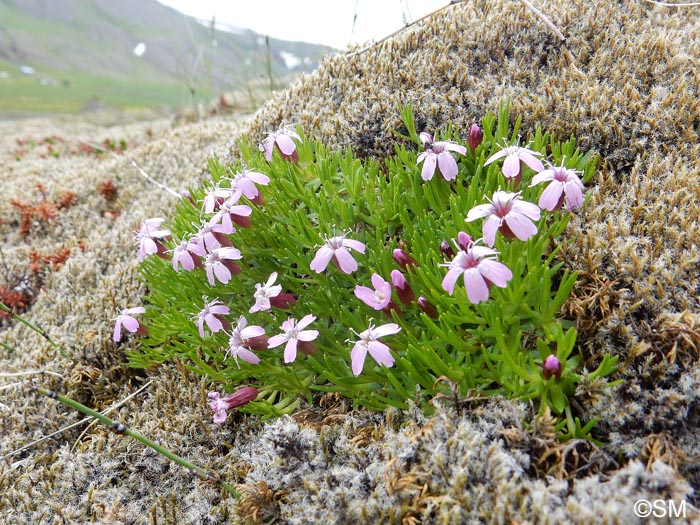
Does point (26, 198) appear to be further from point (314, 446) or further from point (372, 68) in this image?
point (314, 446)

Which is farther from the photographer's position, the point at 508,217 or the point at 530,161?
the point at 530,161

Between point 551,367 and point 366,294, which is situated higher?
point 366,294

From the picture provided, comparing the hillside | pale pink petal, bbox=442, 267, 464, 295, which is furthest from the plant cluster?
the hillside

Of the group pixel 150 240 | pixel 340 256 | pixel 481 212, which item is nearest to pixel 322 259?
pixel 340 256

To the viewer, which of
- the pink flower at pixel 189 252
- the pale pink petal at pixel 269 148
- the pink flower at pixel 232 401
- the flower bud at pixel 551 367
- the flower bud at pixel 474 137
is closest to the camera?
the flower bud at pixel 551 367

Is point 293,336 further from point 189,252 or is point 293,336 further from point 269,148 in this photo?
point 269,148

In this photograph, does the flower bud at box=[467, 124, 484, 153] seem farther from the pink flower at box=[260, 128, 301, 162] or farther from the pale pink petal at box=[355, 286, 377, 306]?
the pale pink petal at box=[355, 286, 377, 306]

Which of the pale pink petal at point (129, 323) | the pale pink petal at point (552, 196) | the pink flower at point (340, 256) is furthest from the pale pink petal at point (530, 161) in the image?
the pale pink petal at point (129, 323)

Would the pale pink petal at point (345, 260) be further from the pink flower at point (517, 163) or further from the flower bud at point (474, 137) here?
the flower bud at point (474, 137)
